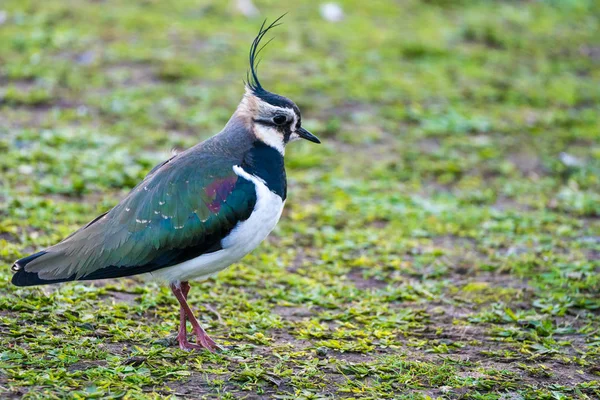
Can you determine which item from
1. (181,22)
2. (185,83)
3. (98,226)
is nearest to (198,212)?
(98,226)

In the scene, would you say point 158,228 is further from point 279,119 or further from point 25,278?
point 279,119

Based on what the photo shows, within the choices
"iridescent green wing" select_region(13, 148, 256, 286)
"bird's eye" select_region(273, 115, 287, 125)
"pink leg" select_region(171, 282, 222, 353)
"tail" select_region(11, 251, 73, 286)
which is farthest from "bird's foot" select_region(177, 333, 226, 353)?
"bird's eye" select_region(273, 115, 287, 125)

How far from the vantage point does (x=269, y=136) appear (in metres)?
5.57

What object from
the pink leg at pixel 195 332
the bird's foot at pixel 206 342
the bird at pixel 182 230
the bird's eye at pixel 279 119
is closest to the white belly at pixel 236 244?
the bird at pixel 182 230

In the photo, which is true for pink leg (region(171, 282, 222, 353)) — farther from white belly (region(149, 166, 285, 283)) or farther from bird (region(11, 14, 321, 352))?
white belly (region(149, 166, 285, 283))

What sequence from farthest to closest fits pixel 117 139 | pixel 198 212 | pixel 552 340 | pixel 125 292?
pixel 117 139
pixel 125 292
pixel 552 340
pixel 198 212

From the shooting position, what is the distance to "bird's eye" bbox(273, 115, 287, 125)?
5598 mm

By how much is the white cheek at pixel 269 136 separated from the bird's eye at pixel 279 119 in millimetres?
58

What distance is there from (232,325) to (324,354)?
2.36 feet

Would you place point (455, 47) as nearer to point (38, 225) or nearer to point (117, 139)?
point (117, 139)

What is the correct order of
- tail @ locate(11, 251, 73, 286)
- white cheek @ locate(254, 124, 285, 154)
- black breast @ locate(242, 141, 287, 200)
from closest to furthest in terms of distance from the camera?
tail @ locate(11, 251, 73, 286) < black breast @ locate(242, 141, 287, 200) < white cheek @ locate(254, 124, 285, 154)

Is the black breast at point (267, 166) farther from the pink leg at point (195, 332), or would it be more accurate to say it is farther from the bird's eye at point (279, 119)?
the pink leg at point (195, 332)

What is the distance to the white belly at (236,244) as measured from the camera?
509 centimetres

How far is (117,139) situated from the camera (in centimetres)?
864
